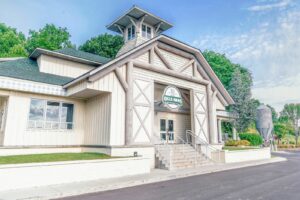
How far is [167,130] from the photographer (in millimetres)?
17062

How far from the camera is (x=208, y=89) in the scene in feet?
54.1

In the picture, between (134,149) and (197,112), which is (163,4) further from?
(134,149)

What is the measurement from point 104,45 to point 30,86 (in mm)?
27113

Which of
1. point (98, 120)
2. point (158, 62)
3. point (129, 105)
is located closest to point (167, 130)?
point (158, 62)

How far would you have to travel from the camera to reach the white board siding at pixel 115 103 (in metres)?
11.0

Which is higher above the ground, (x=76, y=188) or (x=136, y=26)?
(x=136, y=26)

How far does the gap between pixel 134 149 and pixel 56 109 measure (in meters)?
5.15

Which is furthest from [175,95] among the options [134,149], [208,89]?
[134,149]

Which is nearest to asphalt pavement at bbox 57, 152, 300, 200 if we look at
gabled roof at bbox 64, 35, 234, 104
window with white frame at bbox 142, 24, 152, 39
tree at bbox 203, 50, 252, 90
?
gabled roof at bbox 64, 35, 234, 104

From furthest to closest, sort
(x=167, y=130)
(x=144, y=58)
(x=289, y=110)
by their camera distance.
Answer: (x=289, y=110) → (x=167, y=130) → (x=144, y=58)

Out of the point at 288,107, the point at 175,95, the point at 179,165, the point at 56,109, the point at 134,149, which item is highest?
the point at 288,107

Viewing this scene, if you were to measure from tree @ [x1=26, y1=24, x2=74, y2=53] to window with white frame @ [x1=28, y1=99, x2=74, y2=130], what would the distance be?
84.0ft

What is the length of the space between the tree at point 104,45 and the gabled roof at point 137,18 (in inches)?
614

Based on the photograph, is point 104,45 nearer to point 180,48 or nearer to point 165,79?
point 180,48
